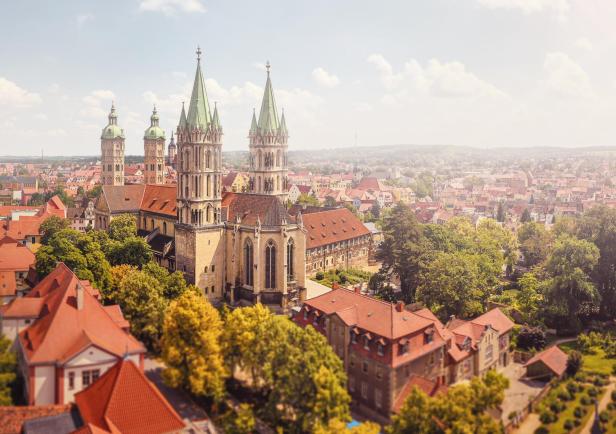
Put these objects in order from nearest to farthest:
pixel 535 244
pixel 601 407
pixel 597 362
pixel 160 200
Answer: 1. pixel 601 407
2. pixel 597 362
3. pixel 160 200
4. pixel 535 244

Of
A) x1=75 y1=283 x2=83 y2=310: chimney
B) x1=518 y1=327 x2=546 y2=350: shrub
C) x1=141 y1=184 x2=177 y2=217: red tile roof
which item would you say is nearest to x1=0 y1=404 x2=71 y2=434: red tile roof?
x1=75 y1=283 x2=83 y2=310: chimney

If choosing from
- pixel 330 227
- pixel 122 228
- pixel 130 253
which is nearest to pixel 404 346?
pixel 130 253

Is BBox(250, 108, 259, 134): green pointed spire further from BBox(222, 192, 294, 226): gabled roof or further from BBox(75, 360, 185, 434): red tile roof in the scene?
BBox(75, 360, 185, 434): red tile roof

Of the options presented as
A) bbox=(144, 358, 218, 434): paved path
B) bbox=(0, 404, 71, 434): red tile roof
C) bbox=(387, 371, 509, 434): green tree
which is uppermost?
bbox=(387, 371, 509, 434): green tree

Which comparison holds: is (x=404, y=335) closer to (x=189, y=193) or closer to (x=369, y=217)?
(x=189, y=193)

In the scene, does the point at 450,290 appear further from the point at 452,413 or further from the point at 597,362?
the point at 452,413

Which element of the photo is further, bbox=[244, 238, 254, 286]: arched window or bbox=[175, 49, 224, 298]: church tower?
bbox=[244, 238, 254, 286]: arched window
